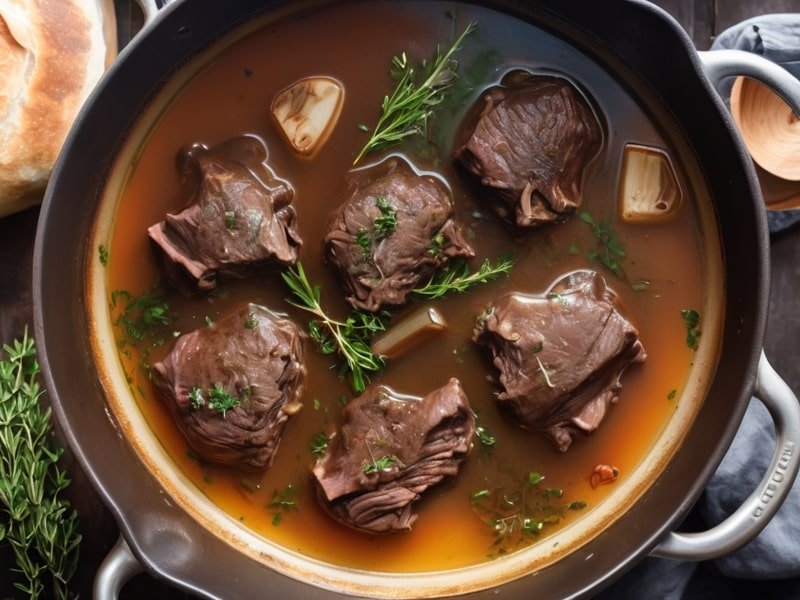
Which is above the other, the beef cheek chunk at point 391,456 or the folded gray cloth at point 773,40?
the folded gray cloth at point 773,40

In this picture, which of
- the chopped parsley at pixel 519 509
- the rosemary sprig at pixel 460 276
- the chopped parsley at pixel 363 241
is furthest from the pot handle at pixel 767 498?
the chopped parsley at pixel 363 241

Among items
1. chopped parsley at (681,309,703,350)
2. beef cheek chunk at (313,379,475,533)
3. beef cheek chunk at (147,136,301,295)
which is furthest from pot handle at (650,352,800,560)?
beef cheek chunk at (147,136,301,295)

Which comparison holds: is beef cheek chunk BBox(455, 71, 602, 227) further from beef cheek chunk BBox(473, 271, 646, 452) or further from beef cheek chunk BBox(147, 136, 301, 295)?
beef cheek chunk BBox(147, 136, 301, 295)

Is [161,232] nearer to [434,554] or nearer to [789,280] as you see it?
[434,554]

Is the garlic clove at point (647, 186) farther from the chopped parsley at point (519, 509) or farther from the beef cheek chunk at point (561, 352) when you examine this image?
the chopped parsley at point (519, 509)

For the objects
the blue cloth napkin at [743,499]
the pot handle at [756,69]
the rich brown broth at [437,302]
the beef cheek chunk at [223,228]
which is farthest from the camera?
the blue cloth napkin at [743,499]

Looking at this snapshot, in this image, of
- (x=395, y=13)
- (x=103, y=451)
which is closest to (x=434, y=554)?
(x=103, y=451)

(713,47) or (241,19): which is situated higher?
(241,19)

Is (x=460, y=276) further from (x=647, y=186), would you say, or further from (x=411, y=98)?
(x=647, y=186)
